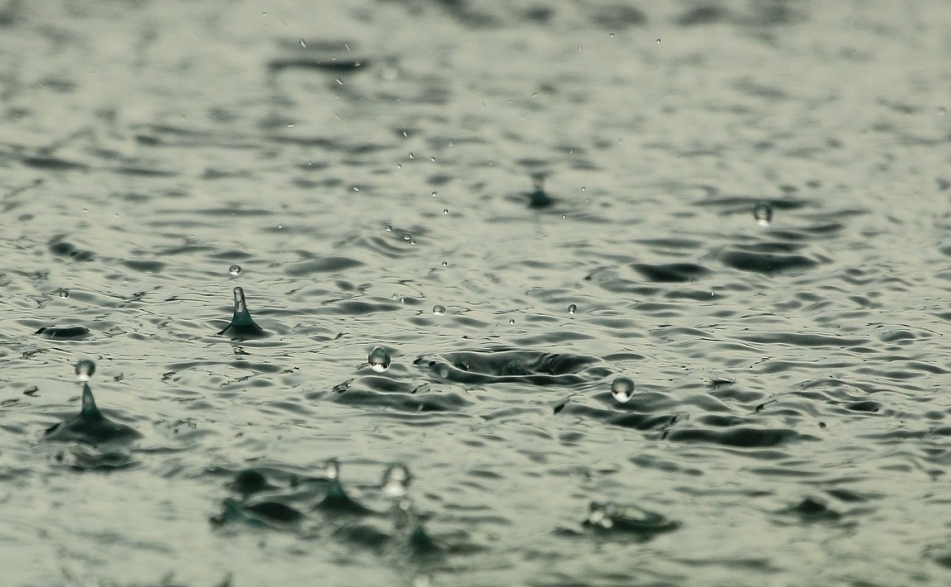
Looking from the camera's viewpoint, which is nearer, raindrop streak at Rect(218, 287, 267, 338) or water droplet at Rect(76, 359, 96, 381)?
water droplet at Rect(76, 359, 96, 381)

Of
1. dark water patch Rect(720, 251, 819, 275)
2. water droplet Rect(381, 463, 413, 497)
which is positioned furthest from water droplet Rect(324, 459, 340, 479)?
dark water patch Rect(720, 251, 819, 275)

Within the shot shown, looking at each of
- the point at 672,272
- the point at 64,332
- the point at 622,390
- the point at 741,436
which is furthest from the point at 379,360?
the point at 672,272

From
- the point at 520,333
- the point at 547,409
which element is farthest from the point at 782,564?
the point at 520,333

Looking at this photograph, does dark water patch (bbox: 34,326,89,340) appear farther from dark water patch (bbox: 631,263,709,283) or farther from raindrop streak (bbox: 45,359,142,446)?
dark water patch (bbox: 631,263,709,283)

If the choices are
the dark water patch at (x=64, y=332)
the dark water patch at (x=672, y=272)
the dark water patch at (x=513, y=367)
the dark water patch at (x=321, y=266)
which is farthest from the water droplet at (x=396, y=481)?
the dark water patch at (x=672, y=272)

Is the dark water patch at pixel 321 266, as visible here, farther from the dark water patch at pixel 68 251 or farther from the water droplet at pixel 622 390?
the water droplet at pixel 622 390

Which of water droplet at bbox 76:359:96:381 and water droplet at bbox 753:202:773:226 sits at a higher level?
water droplet at bbox 753:202:773:226

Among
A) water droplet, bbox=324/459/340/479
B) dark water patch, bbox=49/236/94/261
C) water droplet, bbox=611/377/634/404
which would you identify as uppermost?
dark water patch, bbox=49/236/94/261
